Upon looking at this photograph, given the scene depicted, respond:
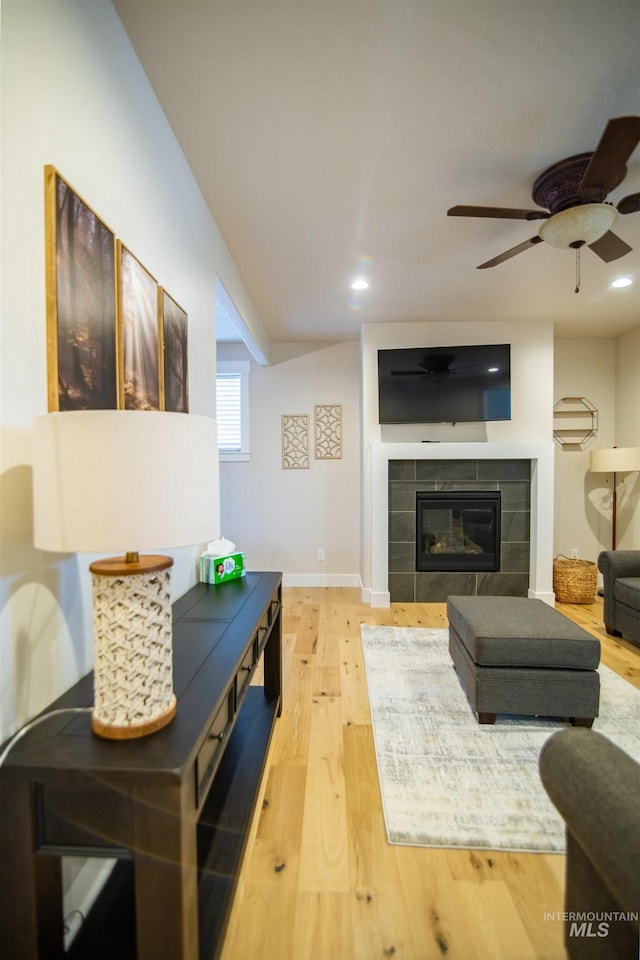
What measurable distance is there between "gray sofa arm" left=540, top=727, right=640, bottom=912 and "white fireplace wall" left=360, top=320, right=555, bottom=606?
3.06 metres

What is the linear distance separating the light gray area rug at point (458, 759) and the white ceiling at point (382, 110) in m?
2.66

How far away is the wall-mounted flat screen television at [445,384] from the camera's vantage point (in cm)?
388

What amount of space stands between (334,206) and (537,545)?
339cm

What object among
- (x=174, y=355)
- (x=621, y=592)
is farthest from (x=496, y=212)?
(x=621, y=592)

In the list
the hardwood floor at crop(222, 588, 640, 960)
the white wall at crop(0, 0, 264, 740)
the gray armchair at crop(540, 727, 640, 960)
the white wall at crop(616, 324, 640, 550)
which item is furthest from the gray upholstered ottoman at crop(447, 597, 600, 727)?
the white wall at crop(616, 324, 640, 550)

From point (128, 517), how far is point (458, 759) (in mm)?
1834

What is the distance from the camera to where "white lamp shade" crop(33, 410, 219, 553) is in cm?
73

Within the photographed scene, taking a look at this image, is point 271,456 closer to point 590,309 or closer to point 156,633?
point 590,309

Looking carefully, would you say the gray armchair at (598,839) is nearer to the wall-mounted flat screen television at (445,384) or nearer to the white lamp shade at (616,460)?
the wall-mounted flat screen television at (445,384)

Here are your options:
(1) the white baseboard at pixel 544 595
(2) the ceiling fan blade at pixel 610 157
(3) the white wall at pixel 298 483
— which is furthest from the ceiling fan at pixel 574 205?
(1) the white baseboard at pixel 544 595

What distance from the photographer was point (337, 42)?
1313mm

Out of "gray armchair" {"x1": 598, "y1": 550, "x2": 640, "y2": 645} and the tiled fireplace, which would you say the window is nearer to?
the tiled fireplace

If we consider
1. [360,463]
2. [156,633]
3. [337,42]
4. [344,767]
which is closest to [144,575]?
[156,633]

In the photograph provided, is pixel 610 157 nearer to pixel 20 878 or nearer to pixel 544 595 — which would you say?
pixel 20 878
